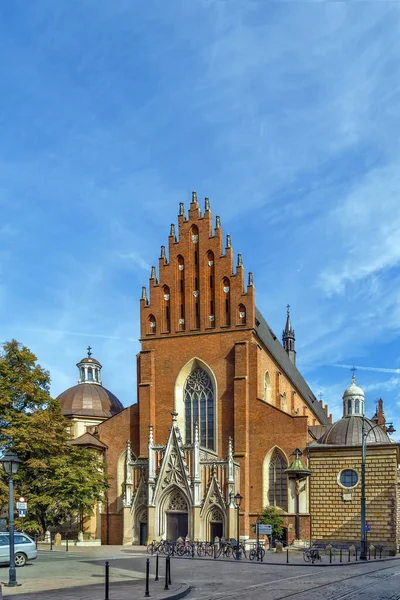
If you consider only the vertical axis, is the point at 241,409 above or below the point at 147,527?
above

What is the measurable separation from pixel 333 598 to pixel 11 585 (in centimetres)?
874

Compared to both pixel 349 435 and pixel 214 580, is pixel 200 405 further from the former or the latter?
pixel 214 580

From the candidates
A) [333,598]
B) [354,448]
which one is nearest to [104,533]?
[354,448]

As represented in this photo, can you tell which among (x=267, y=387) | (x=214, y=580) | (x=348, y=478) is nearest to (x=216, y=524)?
(x=348, y=478)

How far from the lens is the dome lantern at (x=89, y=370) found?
73.2m

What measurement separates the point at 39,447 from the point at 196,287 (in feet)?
55.9

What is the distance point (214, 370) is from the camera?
50.8 m

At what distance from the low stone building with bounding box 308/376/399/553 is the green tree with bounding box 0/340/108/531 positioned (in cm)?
1465

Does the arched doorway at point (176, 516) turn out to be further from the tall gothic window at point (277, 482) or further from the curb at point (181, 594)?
the curb at point (181, 594)

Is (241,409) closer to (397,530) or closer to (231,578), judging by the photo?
(397,530)

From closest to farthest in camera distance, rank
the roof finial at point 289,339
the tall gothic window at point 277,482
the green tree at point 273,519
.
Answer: the green tree at point 273,519
the tall gothic window at point 277,482
the roof finial at point 289,339

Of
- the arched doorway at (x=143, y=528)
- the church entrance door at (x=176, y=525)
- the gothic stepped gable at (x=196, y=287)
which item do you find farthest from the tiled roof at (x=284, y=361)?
the arched doorway at (x=143, y=528)

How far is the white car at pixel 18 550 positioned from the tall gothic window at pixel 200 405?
901 inches

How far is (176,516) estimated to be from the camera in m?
45.9
